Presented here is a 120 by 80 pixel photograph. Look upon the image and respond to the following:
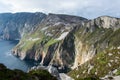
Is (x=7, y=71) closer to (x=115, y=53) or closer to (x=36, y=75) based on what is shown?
(x=36, y=75)

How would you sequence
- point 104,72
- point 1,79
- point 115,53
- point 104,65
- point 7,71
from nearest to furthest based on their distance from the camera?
point 1,79, point 7,71, point 104,72, point 104,65, point 115,53

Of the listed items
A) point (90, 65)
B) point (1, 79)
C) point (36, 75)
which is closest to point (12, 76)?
point (1, 79)

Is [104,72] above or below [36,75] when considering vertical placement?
below

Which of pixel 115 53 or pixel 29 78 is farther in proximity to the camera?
pixel 115 53

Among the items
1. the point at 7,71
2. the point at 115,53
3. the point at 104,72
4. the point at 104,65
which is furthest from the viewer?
the point at 115,53

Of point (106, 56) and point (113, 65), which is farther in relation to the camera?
point (106, 56)

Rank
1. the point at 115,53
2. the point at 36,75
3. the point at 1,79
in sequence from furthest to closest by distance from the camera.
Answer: the point at 115,53
the point at 36,75
the point at 1,79

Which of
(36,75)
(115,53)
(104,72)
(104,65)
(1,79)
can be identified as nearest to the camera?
(1,79)

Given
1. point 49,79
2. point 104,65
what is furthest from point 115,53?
point 49,79

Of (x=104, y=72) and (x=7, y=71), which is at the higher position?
(x=7, y=71)

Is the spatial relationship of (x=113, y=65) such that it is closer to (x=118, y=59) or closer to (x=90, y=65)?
(x=118, y=59)
